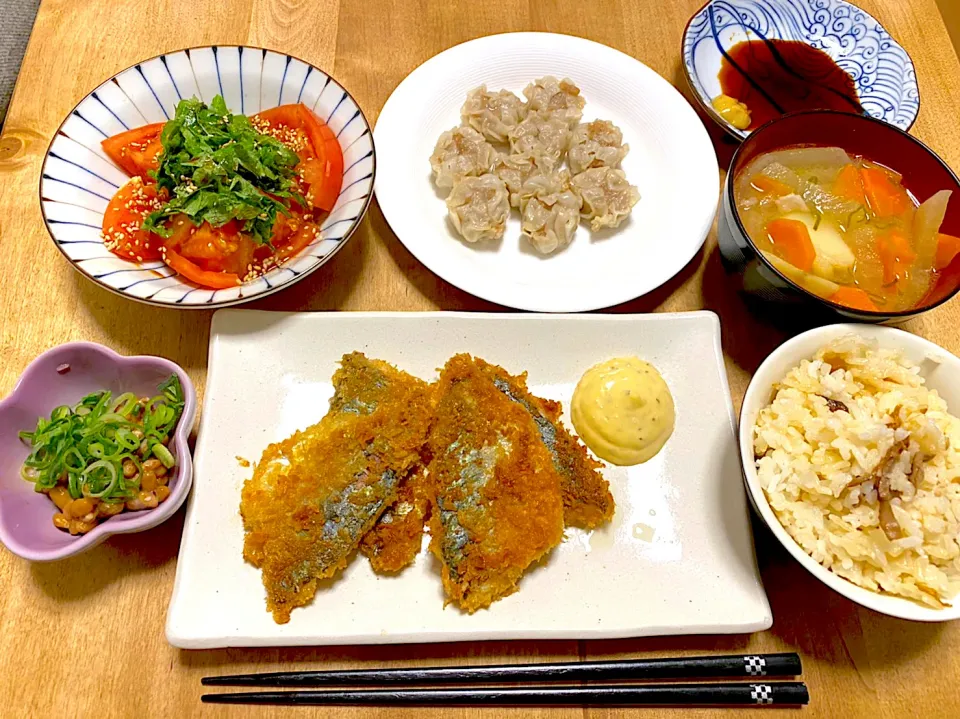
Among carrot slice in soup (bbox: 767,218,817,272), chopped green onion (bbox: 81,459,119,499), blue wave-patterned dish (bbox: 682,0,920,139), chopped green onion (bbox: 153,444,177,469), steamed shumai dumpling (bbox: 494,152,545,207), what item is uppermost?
blue wave-patterned dish (bbox: 682,0,920,139)

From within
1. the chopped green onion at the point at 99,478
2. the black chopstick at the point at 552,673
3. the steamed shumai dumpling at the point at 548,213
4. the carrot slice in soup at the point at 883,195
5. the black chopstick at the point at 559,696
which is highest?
the carrot slice in soup at the point at 883,195

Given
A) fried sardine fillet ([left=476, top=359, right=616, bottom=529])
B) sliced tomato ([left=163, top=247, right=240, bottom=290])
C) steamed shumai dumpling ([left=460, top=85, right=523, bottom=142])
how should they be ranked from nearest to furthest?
fried sardine fillet ([left=476, top=359, right=616, bottom=529])
sliced tomato ([left=163, top=247, right=240, bottom=290])
steamed shumai dumpling ([left=460, top=85, right=523, bottom=142])

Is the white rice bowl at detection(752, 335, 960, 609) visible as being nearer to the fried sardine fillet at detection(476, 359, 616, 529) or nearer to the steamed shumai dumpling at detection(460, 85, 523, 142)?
the fried sardine fillet at detection(476, 359, 616, 529)

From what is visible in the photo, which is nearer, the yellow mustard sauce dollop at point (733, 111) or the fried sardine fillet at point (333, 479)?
the fried sardine fillet at point (333, 479)

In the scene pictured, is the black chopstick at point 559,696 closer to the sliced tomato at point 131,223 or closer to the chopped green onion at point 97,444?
the chopped green onion at point 97,444

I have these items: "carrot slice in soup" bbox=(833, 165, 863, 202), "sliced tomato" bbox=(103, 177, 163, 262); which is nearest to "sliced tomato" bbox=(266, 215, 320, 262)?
"sliced tomato" bbox=(103, 177, 163, 262)

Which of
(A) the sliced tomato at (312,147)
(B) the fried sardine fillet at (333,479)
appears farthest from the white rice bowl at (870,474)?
(A) the sliced tomato at (312,147)
